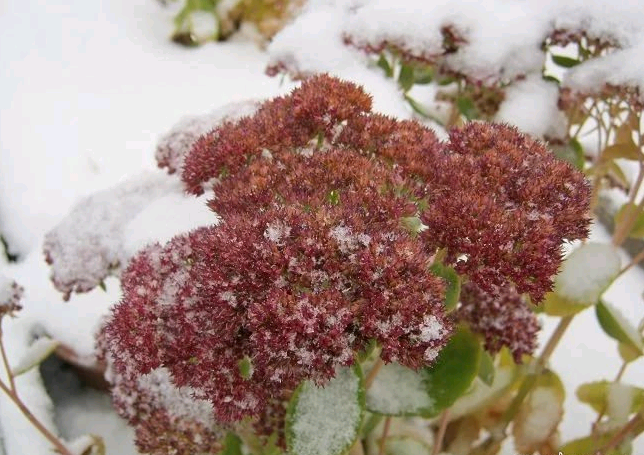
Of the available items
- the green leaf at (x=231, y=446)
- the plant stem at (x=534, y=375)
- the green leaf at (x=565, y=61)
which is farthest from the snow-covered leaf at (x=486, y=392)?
the green leaf at (x=565, y=61)

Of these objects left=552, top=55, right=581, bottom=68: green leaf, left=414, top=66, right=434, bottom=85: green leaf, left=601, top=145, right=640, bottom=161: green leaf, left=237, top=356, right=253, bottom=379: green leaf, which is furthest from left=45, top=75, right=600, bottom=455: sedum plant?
left=414, top=66, right=434, bottom=85: green leaf

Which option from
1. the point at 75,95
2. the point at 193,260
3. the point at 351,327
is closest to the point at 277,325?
the point at 351,327

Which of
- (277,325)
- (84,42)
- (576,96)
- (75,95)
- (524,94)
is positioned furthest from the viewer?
(84,42)

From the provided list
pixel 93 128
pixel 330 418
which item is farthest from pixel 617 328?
pixel 93 128

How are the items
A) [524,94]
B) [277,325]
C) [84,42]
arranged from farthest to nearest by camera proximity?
[84,42] < [524,94] < [277,325]

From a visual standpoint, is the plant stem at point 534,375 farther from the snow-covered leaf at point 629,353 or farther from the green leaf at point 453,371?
the green leaf at point 453,371

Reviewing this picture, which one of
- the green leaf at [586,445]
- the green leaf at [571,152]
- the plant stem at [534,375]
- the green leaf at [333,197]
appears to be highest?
the green leaf at [333,197]

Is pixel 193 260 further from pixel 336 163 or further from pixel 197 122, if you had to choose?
pixel 197 122
